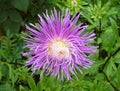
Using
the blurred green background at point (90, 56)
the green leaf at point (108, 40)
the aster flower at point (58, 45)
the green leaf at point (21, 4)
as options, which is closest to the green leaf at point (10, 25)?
the blurred green background at point (90, 56)

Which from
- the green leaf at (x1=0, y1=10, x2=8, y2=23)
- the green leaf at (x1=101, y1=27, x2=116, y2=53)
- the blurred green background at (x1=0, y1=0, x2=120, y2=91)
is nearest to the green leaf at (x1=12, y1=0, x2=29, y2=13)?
the blurred green background at (x1=0, y1=0, x2=120, y2=91)

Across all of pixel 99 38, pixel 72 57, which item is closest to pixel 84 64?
pixel 72 57

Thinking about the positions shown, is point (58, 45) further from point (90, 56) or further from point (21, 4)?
point (21, 4)

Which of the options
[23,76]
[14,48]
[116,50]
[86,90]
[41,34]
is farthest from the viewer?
[14,48]

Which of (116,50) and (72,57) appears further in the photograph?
(116,50)

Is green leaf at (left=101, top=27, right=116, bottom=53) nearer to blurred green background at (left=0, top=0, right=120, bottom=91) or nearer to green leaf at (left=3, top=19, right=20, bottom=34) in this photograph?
blurred green background at (left=0, top=0, right=120, bottom=91)

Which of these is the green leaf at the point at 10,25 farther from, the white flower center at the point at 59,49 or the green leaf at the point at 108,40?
the white flower center at the point at 59,49

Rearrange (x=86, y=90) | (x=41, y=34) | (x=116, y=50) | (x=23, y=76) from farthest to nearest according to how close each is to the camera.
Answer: (x=23, y=76) → (x=86, y=90) → (x=116, y=50) → (x=41, y=34)

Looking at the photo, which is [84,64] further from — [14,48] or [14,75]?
[14,48]
